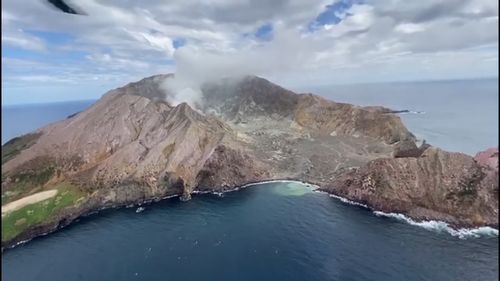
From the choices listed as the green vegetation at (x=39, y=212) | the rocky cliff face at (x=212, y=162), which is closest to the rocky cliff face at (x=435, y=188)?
the rocky cliff face at (x=212, y=162)

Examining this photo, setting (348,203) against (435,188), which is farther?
(348,203)

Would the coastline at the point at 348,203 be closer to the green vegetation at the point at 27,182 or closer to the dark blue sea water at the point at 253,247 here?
the dark blue sea water at the point at 253,247

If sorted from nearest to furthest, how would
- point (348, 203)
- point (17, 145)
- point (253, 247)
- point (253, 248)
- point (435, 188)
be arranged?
1. point (253, 248)
2. point (253, 247)
3. point (435, 188)
4. point (348, 203)
5. point (17, 145)

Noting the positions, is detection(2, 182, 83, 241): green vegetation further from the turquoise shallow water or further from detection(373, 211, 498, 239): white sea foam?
detection(373, 211, 498, 239): white sea foam

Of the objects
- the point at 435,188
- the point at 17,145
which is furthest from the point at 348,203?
the point at 17,145

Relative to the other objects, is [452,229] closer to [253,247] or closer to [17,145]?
[253,247]

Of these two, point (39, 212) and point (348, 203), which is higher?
point (348, 203)

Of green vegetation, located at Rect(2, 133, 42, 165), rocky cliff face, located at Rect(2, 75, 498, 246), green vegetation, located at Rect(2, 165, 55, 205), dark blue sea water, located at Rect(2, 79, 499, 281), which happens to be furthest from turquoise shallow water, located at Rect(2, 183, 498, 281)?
green vegetation, located at Rect(2, 133, 42, 165)
